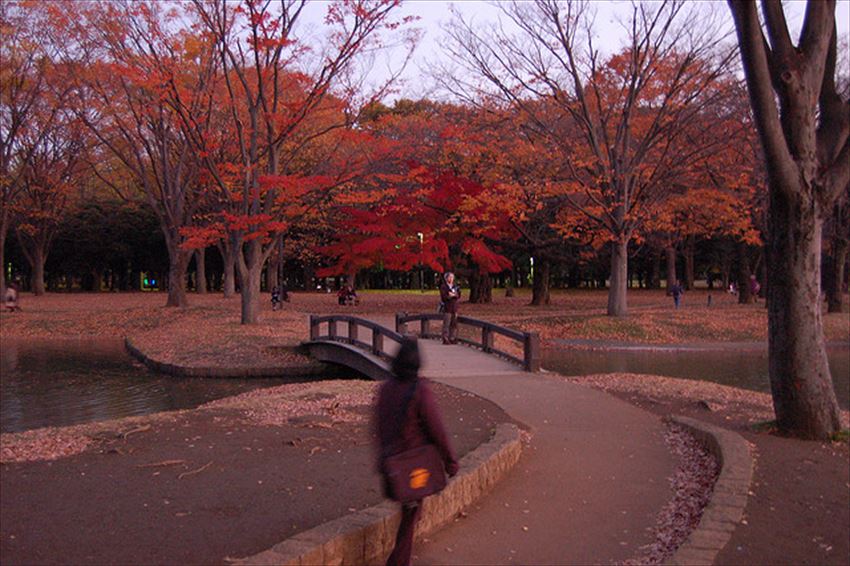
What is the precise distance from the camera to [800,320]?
943 centimetres

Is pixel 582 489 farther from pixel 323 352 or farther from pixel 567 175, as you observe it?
pixel 567 175

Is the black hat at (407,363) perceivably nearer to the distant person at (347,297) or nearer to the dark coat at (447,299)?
the dark coat at (447,299)

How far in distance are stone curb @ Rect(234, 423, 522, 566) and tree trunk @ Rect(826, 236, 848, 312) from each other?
27832mm

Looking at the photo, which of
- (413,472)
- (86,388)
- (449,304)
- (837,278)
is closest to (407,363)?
(413,472)

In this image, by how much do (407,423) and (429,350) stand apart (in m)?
12.9

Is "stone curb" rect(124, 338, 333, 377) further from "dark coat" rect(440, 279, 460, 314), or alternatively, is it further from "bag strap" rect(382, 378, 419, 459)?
"bag strap" rect(382, 378, 419, 459)

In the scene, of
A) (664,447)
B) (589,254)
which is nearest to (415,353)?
(664,447)

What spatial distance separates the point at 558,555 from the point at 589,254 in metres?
32.5

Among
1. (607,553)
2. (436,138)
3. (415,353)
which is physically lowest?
(607,553)

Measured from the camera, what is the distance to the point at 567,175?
91.5 ft

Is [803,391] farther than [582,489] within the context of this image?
Yes

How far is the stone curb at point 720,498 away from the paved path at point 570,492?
0.47 meters

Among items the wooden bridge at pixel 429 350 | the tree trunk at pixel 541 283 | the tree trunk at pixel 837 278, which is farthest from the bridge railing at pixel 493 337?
the tree trunk at pixel 541 283

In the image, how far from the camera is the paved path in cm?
570
